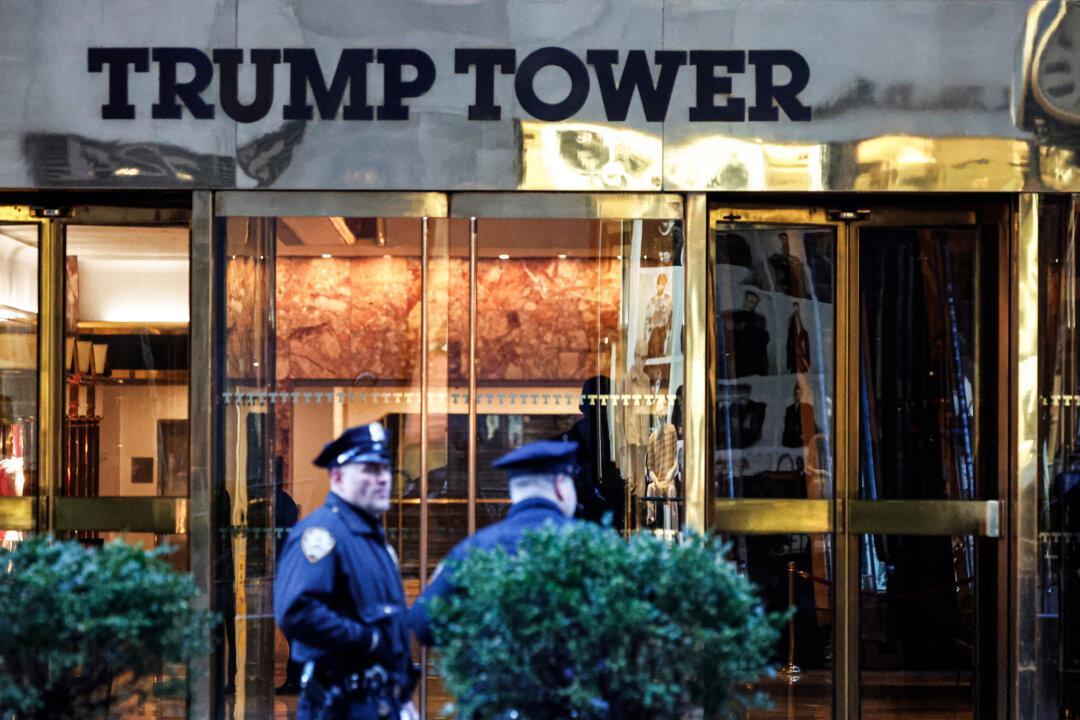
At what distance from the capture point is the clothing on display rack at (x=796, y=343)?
866cm

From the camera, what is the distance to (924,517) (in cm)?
855

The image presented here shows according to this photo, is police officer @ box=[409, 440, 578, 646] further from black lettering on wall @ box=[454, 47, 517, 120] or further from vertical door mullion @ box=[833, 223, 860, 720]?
vertical door mullion @ box=[833, 223, 860, 720]

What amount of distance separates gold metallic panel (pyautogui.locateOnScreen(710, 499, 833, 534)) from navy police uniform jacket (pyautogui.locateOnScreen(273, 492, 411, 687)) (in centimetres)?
313

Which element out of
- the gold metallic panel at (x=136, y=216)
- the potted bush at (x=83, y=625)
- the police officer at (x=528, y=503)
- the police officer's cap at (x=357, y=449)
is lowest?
the potted bush at (x=83, y=625)

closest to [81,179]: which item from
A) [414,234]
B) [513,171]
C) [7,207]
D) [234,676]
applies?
[7,207]

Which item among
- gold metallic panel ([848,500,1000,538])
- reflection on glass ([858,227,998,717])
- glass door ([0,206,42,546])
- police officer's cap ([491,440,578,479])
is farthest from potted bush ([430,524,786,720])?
glass door ([0,206,42,546])

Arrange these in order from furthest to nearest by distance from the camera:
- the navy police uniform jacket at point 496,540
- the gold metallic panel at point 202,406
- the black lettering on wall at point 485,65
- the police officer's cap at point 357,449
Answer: the gold metallic panel at point 202,406 → the black lettering on wall at point 485,65 → the police officer's cap at point 357,449 → the navy police uniform jacket at point 496,540

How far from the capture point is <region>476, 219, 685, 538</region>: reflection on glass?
8.37 metres

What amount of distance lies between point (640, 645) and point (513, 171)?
4.08m

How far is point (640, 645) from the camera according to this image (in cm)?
474

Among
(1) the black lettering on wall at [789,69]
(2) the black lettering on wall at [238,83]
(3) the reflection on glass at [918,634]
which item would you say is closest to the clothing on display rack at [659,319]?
(1) the black lettering on wall at [789,69]

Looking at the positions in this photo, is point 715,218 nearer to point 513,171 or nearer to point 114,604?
point 513,171

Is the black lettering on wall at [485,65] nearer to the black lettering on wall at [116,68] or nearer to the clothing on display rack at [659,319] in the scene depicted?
the clothing on display rack at [659,319]

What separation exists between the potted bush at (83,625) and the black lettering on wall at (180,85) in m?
3.59
